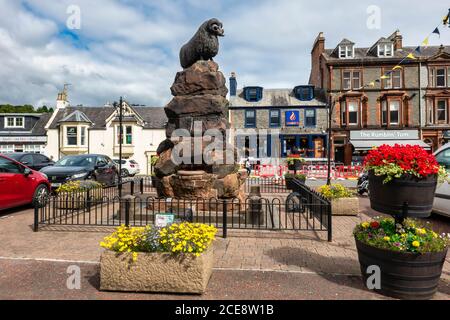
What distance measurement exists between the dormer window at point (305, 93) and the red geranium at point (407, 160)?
97.1 ft

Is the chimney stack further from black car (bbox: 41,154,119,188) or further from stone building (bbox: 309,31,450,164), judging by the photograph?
black car (bbox: 41,154,119,188)

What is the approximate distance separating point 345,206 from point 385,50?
28647 mm

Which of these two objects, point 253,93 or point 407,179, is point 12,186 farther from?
point 253,93

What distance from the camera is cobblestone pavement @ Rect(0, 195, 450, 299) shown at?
435 cm

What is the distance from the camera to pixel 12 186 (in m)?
8.20

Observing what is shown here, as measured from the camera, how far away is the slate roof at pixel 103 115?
31053 mm

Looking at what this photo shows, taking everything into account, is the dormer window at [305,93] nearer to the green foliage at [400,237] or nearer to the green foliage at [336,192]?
the green foliage at [336,192]

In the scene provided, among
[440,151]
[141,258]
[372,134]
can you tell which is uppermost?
[372,134]

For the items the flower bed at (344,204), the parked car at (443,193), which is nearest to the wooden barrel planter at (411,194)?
the parked car at (443,193)
